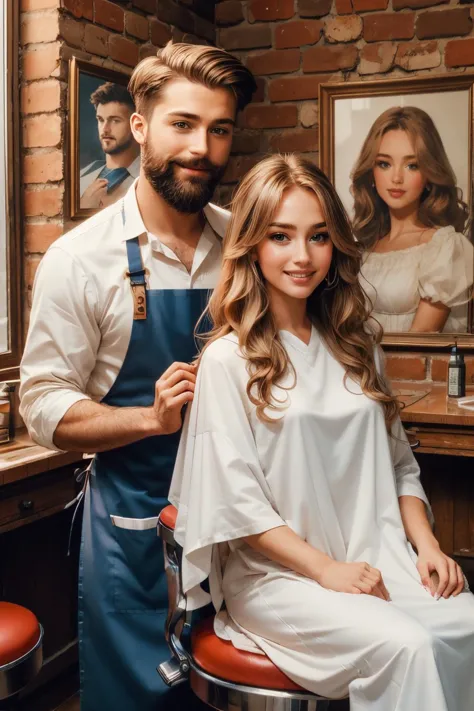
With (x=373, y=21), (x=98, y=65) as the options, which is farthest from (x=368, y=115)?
(x=98, y=65)

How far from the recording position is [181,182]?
1896 millimetres

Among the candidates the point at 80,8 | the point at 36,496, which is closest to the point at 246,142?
the point at 80,8

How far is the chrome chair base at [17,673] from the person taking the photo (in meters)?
1.76

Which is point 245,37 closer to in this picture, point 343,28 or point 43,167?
point 343,28

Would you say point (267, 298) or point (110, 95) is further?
point (110, 95)

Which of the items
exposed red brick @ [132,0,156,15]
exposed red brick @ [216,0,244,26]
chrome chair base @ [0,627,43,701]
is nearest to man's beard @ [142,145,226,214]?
chrome chair base @ [0,627,43,701]

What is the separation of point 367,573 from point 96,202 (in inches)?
67.2

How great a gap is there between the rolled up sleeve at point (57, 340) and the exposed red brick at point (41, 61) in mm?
965

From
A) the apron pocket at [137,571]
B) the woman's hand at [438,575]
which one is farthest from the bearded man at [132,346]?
the woman's hand at [438,575]

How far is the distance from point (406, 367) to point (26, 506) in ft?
5.30

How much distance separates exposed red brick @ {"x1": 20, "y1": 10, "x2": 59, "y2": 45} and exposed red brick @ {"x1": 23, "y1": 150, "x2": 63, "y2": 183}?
1.14 feet

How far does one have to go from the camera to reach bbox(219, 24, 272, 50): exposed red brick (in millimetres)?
3459

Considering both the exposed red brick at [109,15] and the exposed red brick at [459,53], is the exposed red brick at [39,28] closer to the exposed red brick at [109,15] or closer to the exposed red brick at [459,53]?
the exposed red brick at [109,15]

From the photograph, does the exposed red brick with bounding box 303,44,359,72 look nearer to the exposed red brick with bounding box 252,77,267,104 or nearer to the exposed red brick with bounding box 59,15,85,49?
the exposed red brick with bounding box 252,77,267,104
